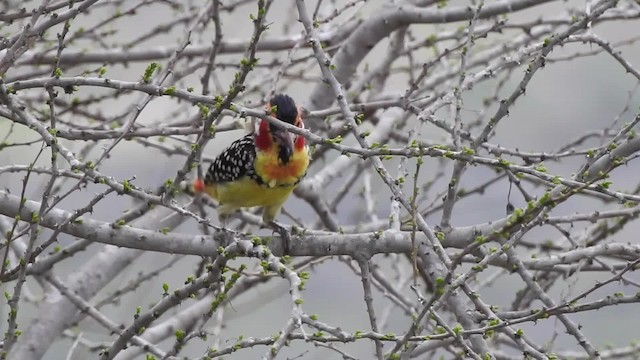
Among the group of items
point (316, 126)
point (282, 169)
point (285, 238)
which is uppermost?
point (316, 126)

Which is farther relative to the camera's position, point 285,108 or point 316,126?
point 316,126

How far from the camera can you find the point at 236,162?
474 cm

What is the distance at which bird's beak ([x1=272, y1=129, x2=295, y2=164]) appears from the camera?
4477 millimetres

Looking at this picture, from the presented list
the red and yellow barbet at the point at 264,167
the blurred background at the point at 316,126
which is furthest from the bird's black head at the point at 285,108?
the blurred background at the point at 316,126

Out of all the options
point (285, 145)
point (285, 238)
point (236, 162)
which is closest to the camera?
point (285, 238)

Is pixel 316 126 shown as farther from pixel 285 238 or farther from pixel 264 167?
pixel 285 238

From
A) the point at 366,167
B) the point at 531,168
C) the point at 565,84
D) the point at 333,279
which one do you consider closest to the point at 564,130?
the point at 565,84

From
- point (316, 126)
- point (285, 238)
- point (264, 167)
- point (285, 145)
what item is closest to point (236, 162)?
point (264, 167)

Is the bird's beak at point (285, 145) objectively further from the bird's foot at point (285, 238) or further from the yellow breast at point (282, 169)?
the bird's foot at point (285, 238)

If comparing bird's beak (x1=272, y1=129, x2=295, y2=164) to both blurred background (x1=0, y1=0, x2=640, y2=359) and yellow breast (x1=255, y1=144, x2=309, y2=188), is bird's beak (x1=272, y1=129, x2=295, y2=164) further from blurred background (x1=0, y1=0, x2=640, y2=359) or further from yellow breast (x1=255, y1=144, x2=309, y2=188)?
blurred background (x1=0, y1=0, x2=640, y2=359)

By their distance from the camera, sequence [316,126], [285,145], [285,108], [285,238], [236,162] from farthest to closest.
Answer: [316,126]
[236,162]
[285,145]
[285,108]
[285,238]

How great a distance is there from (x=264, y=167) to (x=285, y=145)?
0.52 feet

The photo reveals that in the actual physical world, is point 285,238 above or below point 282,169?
below

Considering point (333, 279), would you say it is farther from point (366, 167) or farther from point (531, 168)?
→ point (531, 168)
